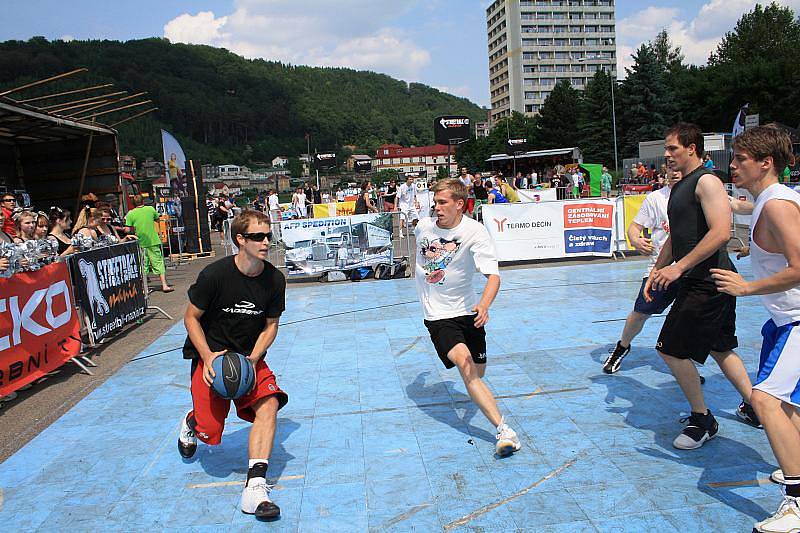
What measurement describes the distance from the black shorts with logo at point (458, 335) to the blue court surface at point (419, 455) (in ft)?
2.20

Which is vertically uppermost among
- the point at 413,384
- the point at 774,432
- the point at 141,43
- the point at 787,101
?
the point at 141,43

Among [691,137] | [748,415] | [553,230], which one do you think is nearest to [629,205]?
[553,230]

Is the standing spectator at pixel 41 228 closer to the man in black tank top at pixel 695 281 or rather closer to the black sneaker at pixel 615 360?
the black sneaker at pixel 615 360

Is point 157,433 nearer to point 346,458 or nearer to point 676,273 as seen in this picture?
point 346,458

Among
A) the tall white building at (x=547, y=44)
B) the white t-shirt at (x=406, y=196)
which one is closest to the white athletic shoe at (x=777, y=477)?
the white t-shirt at (x=406, y=196)

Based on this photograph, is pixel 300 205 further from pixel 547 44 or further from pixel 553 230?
pixel 547 44

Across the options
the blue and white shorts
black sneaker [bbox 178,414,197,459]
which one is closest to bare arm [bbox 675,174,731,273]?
the blue and white shorts

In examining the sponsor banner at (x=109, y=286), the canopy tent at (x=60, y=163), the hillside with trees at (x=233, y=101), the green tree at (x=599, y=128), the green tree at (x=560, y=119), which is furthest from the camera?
the hillside with trees at (x=233, y=101)

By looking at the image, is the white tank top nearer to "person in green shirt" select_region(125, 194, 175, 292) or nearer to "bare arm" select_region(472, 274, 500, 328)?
"bare arm" select_region(472, 274, 500, 328)

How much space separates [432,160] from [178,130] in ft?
273

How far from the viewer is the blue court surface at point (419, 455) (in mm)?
3490

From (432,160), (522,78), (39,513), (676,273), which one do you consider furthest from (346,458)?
(432,160)

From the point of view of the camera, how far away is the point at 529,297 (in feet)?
32.2

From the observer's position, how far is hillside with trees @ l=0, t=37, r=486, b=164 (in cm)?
12769
